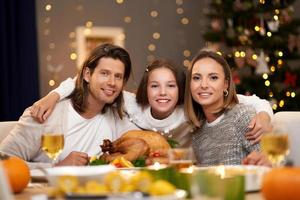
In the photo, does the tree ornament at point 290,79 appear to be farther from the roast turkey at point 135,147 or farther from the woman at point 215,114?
the roast turkey at point 135,147

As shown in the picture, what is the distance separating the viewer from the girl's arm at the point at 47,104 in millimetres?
2703

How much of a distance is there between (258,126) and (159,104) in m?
0.52

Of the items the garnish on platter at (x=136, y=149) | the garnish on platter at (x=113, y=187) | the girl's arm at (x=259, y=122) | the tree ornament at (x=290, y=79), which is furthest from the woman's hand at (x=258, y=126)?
the tree ornament at (x=290, y=79)

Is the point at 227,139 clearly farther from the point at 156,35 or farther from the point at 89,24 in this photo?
the point at 156,35

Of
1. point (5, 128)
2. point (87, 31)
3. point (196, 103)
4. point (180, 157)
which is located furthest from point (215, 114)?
point (87, 31)

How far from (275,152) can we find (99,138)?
147cm

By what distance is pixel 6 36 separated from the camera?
17.0ft

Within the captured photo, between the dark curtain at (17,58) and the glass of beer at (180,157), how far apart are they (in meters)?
3.77

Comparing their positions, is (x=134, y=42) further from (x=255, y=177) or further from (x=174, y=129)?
(x=255, y=177)

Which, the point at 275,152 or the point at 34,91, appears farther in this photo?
the point at 34,91

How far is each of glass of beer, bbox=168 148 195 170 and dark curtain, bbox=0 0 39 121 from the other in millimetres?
3770

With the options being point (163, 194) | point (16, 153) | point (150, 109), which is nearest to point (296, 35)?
point (150, 109)

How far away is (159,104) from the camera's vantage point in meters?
2.81

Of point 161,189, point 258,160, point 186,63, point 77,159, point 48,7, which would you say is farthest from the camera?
point 186,63
